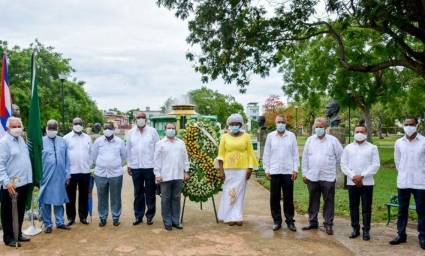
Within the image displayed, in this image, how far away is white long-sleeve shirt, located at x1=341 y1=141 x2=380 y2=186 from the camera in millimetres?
7227

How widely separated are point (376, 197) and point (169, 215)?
590 centimetres

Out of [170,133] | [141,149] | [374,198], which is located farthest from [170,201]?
[374,198]

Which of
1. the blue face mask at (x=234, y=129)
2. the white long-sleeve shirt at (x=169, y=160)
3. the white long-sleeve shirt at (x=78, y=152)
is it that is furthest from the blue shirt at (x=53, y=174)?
the blue face mask at (x=234, y=129)

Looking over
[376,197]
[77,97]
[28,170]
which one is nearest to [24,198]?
[28,170]

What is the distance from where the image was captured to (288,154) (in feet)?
26.1

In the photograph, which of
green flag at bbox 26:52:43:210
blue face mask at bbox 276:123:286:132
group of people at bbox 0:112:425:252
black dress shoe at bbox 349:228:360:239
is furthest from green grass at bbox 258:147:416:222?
green flag at bbox 26:52:43:210

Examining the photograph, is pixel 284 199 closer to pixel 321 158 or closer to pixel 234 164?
pixel 321 158

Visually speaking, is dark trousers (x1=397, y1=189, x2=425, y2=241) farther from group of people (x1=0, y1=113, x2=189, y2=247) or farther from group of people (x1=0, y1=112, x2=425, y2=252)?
group of people (x1=0, y1=113, x2=189, y2=247)

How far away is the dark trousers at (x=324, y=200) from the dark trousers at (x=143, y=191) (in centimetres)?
280

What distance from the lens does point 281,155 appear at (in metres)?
7.93

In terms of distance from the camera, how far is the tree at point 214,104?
63.2 m

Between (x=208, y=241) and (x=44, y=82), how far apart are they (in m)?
29.4

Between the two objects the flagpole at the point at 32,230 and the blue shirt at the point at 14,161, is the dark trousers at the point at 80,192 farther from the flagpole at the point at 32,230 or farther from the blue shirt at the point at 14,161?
the blue shirt at the point at 14,161

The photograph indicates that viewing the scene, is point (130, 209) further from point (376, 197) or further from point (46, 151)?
point (376, 197)
